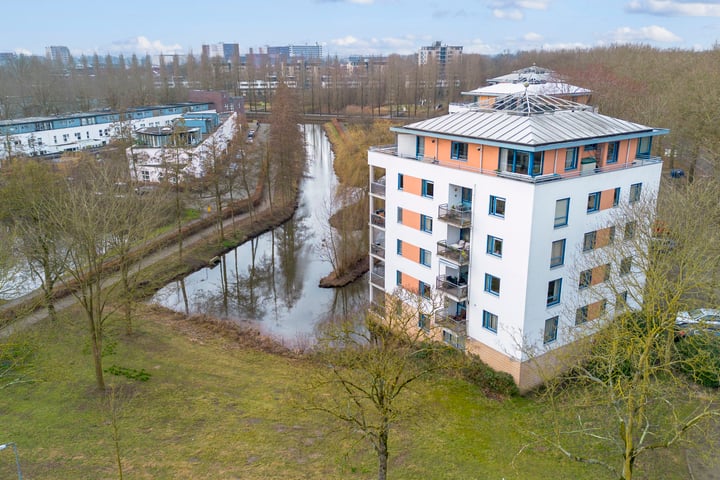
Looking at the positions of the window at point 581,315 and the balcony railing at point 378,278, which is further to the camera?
the balcony railing at point 378,278

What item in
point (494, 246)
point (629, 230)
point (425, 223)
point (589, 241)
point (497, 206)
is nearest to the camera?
point (497, 206)

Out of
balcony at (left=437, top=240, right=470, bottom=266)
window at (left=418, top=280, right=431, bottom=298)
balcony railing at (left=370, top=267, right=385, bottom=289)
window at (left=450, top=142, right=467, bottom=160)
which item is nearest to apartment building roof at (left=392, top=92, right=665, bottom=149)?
window at (left=450, top=142, right=467, bottom=160)

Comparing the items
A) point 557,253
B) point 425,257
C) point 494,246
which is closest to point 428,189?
point 425,257

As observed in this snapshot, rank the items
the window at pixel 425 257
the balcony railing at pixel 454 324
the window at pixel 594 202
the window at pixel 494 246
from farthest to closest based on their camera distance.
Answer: the window at pixel 425 257
the balcony railing at pixel 454 324
the window at pixel 594 202
the window at pixel 494 246

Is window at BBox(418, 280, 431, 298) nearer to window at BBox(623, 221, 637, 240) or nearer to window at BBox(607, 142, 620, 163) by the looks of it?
window at BBox(623, 221, 637, 240)

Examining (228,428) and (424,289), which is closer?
(228,428)

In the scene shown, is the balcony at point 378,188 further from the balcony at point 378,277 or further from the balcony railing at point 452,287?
the balcony railing at point 452,287

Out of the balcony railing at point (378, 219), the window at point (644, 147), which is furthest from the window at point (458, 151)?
the window at point (644, 147)

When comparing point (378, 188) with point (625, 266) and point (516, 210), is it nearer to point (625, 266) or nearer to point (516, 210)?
point (516, 210)
